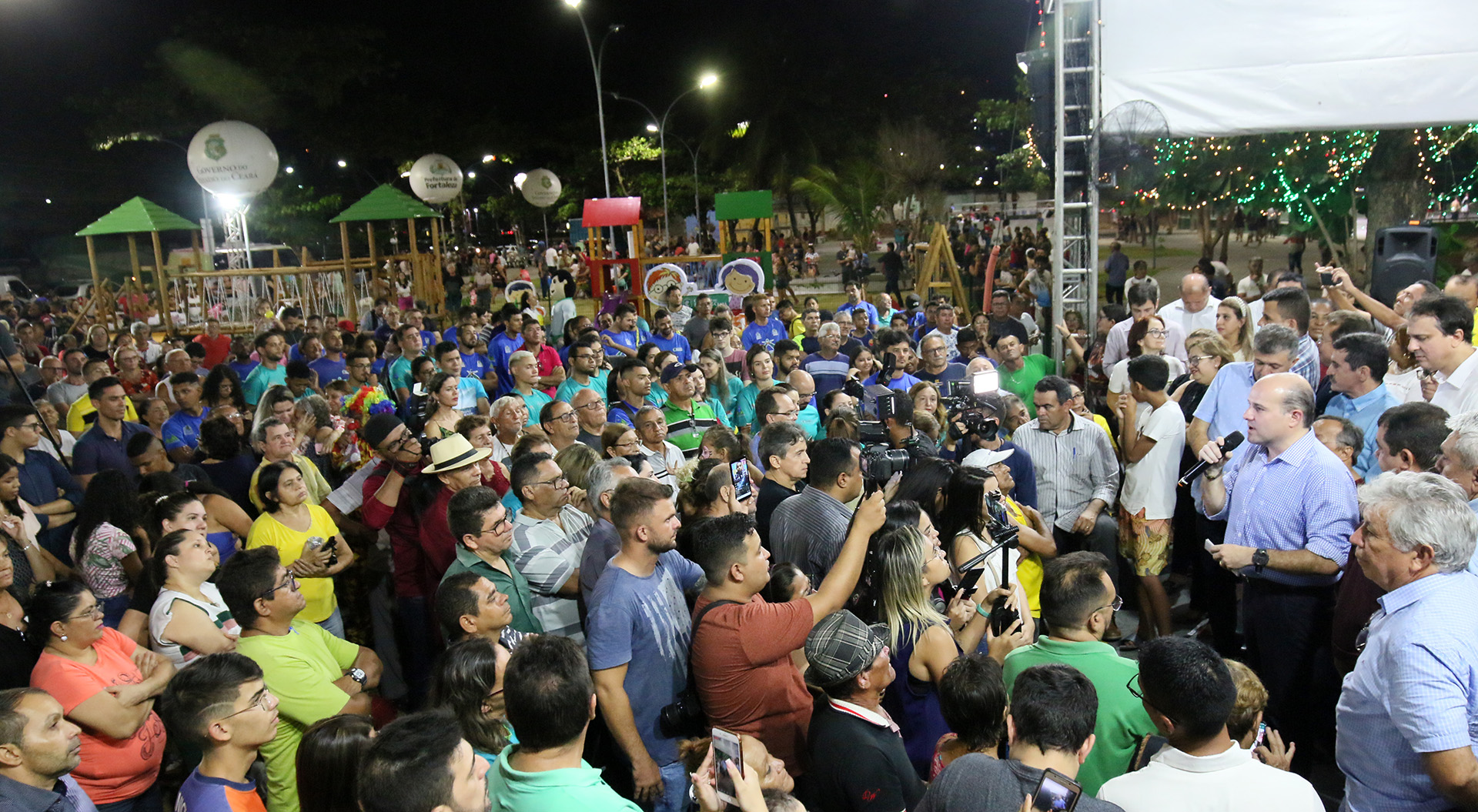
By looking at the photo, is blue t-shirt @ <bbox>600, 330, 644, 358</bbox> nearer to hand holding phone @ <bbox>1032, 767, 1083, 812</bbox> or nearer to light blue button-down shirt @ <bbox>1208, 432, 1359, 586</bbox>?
light blue button-down shirt @ <bbox>1208, 432, 1359, 586</bbox>

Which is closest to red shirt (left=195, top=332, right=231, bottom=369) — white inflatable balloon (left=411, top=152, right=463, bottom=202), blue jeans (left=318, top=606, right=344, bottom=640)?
blue jeans (left=318, top=606, right=344, bottom=640)

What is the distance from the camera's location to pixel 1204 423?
5375mm

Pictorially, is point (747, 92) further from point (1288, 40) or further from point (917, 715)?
point (917, 715)

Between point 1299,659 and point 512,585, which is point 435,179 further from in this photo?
point 1299,659

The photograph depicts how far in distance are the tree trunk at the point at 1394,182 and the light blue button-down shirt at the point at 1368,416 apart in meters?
11.4

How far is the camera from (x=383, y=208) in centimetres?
1739

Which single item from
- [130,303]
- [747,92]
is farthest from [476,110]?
[130,303]

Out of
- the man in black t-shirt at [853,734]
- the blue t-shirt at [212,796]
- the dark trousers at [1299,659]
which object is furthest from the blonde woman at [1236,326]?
the blue t-shirt at [212,796]

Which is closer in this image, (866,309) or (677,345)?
(677,345)

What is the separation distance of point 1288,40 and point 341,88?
22.9 meters

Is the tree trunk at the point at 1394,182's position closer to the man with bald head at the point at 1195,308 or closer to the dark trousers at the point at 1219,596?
A: the man with bald head at the point at 1195,308

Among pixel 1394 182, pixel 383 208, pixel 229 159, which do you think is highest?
pixel 229 159

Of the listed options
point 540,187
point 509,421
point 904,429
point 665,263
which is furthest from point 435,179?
point 904,429

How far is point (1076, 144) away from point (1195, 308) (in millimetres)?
2116
